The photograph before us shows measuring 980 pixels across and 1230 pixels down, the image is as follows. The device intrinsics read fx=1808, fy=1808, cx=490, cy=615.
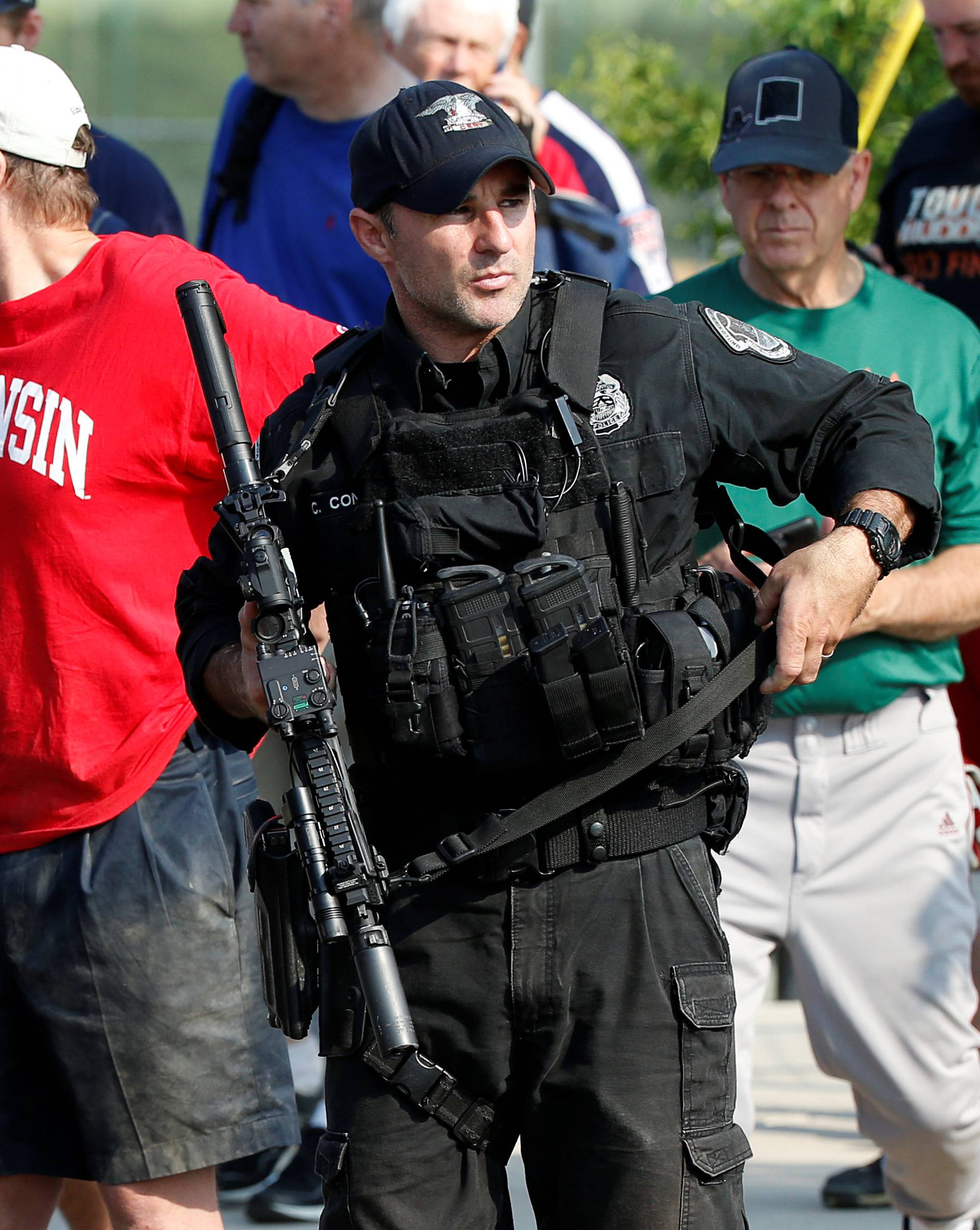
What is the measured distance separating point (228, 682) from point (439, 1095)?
2.20 ft

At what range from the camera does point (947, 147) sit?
4.96 metres

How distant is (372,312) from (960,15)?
1.68 m

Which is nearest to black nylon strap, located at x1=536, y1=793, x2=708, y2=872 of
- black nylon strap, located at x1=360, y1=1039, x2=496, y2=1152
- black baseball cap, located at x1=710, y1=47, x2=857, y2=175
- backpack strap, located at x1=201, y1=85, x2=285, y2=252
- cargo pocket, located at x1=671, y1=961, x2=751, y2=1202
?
cargo pocket, located at x1=671, y1=961, x2=751, y2=1202

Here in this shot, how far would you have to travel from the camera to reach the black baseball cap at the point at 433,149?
2.57 meters

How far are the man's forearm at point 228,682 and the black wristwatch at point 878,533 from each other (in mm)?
900

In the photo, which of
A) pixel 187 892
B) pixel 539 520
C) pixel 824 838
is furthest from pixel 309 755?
pixel 824 838

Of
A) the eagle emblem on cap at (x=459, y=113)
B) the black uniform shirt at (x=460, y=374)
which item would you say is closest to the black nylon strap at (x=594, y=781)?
the black uniform shirt at (x=460, y=374)

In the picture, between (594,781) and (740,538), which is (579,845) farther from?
(740,538)

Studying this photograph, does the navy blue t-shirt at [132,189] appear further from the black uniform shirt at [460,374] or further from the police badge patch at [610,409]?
the police badge patch at [610,409]

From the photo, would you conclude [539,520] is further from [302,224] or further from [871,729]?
[302,224]

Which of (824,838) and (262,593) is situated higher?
(262,593)

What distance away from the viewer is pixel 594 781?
8.29 ft

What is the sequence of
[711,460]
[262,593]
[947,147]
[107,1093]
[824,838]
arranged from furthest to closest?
[947,147] → [824,838] → [107,1093] → [711,460] → [262,593]

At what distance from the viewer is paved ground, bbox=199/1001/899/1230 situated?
4434 millimetres
